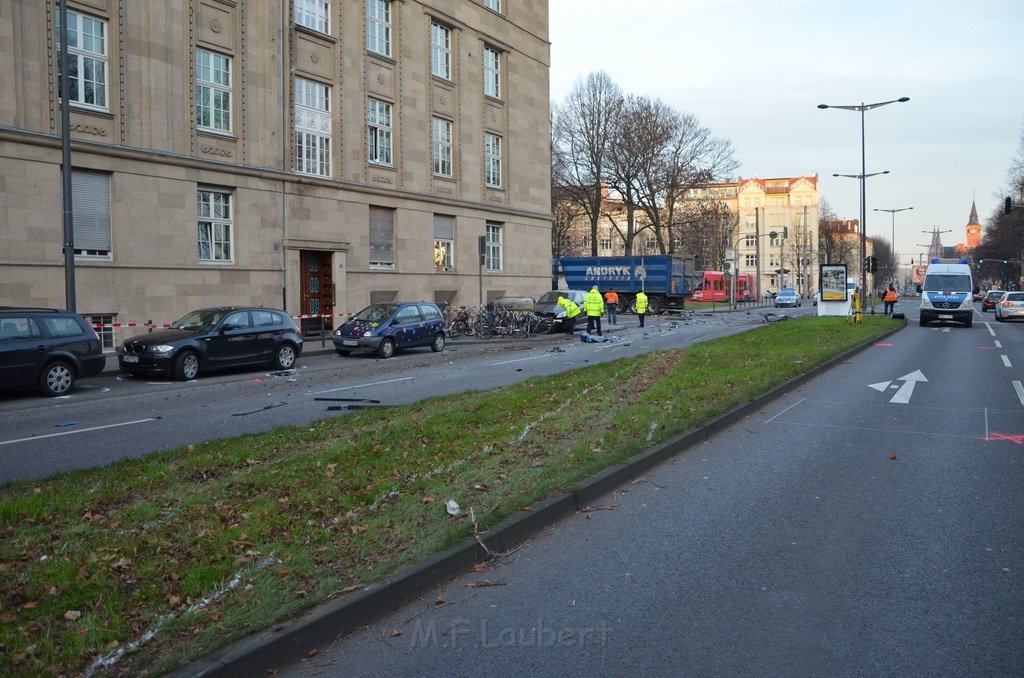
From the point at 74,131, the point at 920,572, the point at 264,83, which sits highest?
the point at 264,83

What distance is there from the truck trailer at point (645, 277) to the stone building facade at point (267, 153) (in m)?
12.1

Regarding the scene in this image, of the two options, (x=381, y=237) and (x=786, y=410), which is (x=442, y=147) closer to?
(x=381, y=237)

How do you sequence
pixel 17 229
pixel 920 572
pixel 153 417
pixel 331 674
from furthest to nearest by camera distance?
pixel 17 229 < pixel 153 417 < pixel 920 572 < pixel 331 674

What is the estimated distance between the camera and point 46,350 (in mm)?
14328

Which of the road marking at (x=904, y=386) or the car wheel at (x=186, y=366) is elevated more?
the car wheel at (x=186, y=366)

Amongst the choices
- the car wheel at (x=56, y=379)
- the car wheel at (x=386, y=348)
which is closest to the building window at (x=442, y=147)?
the car wheel at (x=386, y=348)

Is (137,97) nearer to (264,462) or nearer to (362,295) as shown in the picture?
(362,295)

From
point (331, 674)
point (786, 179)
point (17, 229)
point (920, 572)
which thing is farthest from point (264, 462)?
point (786, 179)

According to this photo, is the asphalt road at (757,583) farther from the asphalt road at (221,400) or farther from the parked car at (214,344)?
the parked car at (214,344)

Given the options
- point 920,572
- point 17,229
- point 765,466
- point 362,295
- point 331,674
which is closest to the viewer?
point 331,674

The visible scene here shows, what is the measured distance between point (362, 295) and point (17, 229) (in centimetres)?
1212

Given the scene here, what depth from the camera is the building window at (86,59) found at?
21141 millimetres

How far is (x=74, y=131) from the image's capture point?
2109 cm

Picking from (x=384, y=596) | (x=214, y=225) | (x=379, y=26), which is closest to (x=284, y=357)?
(x=214, y=225)
